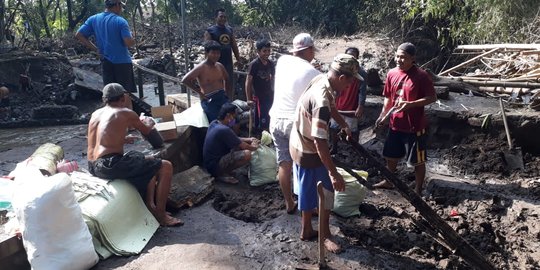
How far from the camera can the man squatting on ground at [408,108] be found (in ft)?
17.5

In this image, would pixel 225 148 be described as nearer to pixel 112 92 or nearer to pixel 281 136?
pixel 281 136

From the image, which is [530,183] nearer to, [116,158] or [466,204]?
[466,204]

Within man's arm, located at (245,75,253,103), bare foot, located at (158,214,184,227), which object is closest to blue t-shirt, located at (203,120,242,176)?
man's arm, located at (245,75,253,103)

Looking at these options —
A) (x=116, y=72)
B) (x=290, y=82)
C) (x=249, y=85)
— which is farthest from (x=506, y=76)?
(x=116, y=72)

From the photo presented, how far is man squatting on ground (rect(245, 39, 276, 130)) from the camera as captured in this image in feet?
22.8

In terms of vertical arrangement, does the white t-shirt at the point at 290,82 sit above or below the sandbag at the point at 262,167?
above

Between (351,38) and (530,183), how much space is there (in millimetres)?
11471

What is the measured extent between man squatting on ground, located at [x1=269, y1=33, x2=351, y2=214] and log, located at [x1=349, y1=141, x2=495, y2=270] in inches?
36.4

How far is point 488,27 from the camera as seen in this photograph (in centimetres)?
1034

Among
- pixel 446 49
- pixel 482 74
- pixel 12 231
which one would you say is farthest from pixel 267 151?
pixel 446 49

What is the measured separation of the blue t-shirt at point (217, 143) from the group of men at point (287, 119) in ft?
0.04

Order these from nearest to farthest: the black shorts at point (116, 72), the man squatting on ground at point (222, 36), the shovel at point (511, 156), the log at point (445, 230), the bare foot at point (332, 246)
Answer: the log at point (445, 230) → the bare foot at point (332, 246) → the shovel at point (511, 156) → the black shorts at point (116, 72) → the man squatting on ground at point (222, 36)

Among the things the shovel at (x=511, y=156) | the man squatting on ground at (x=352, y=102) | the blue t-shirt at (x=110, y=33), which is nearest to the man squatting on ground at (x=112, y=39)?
the blue t-shirt at (x=110, y=33)

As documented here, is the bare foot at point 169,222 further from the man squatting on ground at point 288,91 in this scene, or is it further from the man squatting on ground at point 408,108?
the man squatting on ground at point 408,108
